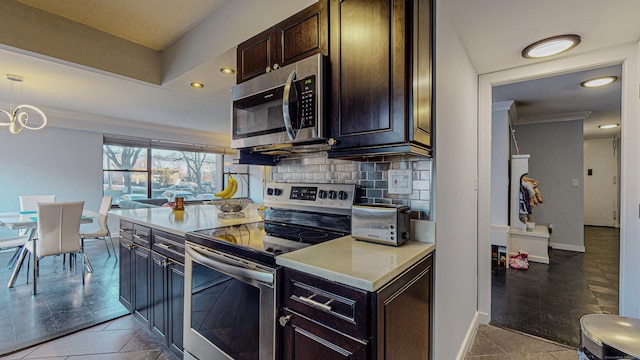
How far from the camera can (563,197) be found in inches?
182

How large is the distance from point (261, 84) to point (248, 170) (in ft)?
23.0

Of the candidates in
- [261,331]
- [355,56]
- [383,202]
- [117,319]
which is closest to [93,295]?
[117,319]

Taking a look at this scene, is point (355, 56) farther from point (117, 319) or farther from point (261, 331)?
point (117, 319)

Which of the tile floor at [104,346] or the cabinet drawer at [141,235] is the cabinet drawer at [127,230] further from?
the tile floor at [104,346]

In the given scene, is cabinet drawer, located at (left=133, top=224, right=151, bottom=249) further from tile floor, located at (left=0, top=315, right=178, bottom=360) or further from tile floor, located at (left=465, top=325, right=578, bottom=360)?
tile floor, located at (left=465, top=325, right=578, bottom=360)

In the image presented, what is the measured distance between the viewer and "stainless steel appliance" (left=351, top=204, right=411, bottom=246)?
4.11 feet

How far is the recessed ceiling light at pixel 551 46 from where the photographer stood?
1.71 meters

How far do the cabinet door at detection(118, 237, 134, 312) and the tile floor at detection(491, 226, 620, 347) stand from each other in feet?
9.72

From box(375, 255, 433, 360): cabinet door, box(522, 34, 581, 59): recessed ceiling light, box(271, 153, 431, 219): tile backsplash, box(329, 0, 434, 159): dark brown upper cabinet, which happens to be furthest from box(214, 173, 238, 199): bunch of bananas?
box(522, 34, 581, 59): recessed ceiling light

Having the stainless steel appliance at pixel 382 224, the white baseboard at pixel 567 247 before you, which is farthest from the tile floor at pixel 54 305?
the white baseboard at pixel 567 247

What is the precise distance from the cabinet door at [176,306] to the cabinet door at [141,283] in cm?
34

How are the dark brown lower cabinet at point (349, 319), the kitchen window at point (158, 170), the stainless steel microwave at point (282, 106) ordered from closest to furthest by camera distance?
the dark brown lower cabinet at point (349, 319) → the stainless steel microwave at point (282, 106) → the kitchen window at point (158, 170)

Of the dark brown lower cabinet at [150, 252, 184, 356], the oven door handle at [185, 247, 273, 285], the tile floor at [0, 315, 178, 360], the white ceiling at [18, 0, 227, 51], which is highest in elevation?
the white ceiling at [18, 0, 227, 51]

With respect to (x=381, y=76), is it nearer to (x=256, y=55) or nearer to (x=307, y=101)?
(x=307, y=101)
